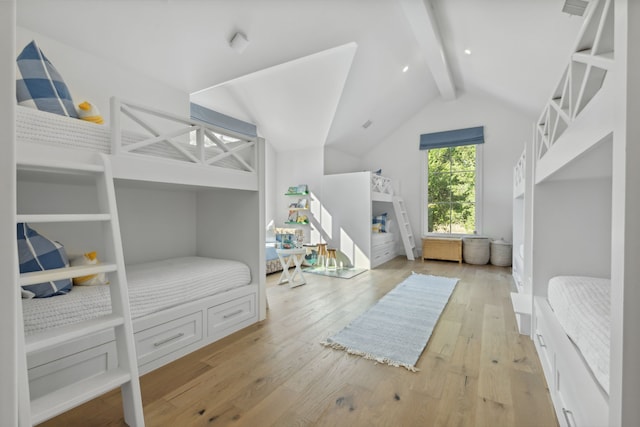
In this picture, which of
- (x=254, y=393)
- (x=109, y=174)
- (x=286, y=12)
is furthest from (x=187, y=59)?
(x=254, y=393)

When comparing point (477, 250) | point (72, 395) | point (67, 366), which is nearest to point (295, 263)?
point (67, 366)

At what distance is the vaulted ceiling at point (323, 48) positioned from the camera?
94.0 inches

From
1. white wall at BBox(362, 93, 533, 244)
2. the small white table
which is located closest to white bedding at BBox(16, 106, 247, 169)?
the small white table

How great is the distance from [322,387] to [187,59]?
3.21m

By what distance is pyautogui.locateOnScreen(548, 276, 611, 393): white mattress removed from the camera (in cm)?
91

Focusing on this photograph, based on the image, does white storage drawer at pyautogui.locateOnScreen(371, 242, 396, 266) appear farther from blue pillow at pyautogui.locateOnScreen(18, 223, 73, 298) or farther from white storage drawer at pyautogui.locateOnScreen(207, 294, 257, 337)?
blue pillow at pyautogui.locateOnScreen(18, 223, 73, 298)

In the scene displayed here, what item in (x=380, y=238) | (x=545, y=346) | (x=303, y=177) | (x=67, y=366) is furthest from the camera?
(x=303, y=177)

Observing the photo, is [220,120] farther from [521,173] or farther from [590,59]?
[590,59]

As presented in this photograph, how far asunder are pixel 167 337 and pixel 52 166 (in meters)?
1.18

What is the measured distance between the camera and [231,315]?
2.24 metres

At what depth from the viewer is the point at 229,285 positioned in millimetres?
2277

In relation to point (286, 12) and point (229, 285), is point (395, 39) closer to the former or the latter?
point (286, 12)

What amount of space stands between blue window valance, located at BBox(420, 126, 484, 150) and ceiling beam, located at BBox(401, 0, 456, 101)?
3.10 feet

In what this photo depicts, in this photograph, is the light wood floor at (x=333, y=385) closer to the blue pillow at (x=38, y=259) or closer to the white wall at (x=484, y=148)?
the blue pillow at (x=38, y=259)
